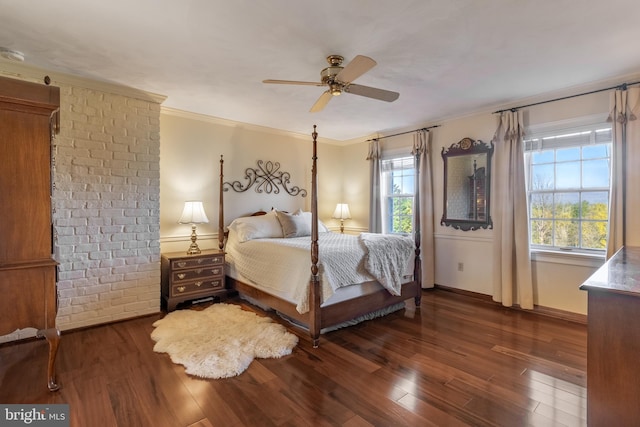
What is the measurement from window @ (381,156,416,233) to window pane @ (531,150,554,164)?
1.65 m

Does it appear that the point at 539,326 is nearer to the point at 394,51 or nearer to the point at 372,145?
the point at 394,51

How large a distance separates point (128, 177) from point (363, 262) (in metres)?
2.71

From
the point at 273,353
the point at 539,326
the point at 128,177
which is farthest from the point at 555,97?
the point at 128,177

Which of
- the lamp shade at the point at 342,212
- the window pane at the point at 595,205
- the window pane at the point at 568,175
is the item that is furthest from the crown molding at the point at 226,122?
the window pane at the point at 595,205

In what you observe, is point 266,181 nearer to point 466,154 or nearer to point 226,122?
point 226,122

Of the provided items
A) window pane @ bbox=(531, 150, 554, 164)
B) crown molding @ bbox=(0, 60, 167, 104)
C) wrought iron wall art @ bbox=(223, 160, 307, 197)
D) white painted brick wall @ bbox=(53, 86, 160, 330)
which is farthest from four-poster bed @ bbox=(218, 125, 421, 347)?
window pane @ bbox=(531, 150, 554, 164)

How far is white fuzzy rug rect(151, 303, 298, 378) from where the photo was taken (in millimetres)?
2352

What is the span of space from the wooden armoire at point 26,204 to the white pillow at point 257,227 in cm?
222

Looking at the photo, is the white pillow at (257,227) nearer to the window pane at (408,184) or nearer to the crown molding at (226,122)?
the crown molding at (226,122)

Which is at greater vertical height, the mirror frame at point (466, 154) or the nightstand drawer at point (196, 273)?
the mirror frame at point (466, 154)

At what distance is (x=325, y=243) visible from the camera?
355 centimetres

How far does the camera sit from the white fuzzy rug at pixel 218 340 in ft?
7.72

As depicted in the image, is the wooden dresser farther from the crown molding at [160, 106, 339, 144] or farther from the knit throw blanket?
the crown molding at [160, 106, 339, 144]

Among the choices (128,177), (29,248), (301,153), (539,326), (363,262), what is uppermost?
(301,153)
